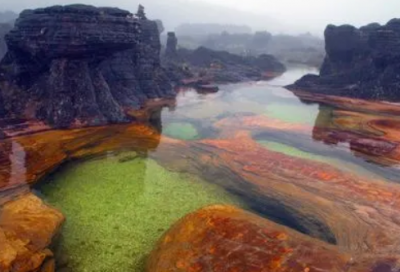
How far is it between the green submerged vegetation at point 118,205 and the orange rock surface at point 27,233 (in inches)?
18.4

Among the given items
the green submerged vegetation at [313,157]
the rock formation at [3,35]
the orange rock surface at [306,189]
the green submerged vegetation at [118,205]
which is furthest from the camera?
the rock formation at [3,35]

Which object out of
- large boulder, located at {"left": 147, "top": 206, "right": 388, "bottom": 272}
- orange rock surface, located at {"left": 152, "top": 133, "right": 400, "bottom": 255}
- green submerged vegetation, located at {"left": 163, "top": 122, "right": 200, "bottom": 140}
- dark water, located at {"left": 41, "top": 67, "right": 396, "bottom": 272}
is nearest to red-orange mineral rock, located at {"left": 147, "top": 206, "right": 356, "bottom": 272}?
large boulder, located at {"left": 147, "top": 206, "right": 388, "bottom": 272}

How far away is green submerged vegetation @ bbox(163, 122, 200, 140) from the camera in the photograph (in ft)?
56.4

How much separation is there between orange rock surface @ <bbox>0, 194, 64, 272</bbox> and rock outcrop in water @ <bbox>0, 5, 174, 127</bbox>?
842cm

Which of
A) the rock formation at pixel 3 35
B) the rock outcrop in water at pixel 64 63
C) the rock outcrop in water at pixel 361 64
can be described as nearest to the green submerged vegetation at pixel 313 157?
the rock outcrop in water at pixel 64 63

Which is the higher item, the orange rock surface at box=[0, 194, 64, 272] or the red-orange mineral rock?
the red-orange mineral rock

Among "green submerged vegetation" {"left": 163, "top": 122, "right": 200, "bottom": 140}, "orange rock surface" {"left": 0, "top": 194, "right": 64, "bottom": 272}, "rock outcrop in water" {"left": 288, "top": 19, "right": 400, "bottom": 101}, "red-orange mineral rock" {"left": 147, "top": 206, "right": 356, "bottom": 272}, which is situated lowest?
"green submerged vegetation" {"left": 163, "top": 122, "right": 200, "bottom": 140}

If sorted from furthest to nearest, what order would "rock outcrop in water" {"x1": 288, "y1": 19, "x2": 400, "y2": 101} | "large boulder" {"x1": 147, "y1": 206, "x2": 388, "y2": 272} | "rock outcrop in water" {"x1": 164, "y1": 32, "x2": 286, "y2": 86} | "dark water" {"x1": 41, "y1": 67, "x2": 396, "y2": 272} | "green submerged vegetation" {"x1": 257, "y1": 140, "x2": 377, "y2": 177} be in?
"rock outcrop in water" {"x1": 164, "y1": 32, "x2": 286, "y2": 86}
"rock outcrop in water" {"x1": 288, "y1": 19, "x2": 400, "y2": 101}
"green submerged vegetation" {"x1": 257, "y1": 140, "x2": 377, "y2": 177}
"dark water" {"x1": 41, "y1": 67, "x2": 396, "y2": 272}
"large boulder" {"x1": 147, "y1": 206, "x2": 388, "y2": 272}

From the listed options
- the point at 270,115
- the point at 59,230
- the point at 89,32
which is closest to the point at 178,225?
the point at 59,230

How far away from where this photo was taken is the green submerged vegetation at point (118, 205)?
26.5 ft

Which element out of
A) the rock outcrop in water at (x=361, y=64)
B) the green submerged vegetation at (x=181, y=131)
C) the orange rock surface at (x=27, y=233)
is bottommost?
the green submerged vegetation at (x=181, y=131)

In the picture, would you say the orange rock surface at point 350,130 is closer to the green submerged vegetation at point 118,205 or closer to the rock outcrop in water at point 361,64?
the green submerged vegetation at point 118,205

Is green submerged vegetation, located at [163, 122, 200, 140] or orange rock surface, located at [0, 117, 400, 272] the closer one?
orange rock surface, located at [0, 117, 400, 272]

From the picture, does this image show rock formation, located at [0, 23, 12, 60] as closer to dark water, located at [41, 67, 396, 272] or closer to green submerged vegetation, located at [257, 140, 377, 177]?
dark water, located at [41, 67, 396, 272]
